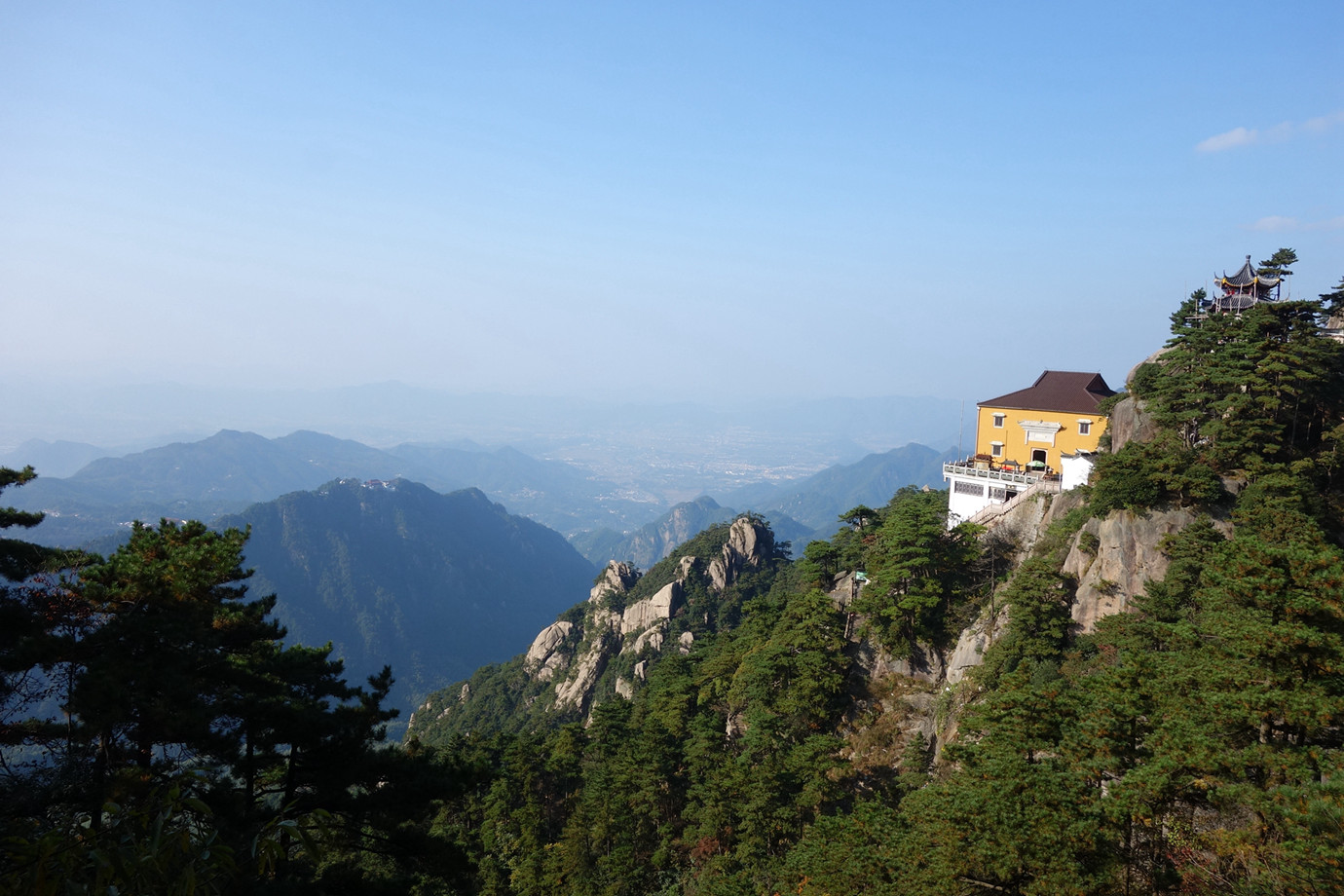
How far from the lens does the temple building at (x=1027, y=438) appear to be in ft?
85.3

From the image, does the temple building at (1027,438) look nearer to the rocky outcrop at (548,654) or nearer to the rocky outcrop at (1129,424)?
the rocky outcrop at (1129,424)

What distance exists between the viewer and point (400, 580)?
165000 millimetres

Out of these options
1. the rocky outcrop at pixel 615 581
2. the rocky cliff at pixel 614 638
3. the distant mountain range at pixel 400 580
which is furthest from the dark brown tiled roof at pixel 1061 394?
the distant mountain range at pixel 400 580

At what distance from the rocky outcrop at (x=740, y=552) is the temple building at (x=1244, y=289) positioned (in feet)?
132

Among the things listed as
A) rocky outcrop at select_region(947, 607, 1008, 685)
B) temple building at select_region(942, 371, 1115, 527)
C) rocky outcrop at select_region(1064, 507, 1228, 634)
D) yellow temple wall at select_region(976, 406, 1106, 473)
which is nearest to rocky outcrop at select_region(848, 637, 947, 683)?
rocky outcrop at select_region(947, 607, 1008, 685)

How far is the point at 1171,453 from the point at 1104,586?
12.8 feet

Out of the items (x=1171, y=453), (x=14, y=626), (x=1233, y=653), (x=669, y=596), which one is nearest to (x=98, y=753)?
(x=14, y=626)

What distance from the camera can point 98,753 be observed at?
31.9 ft

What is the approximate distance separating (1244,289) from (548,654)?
58.2 meters

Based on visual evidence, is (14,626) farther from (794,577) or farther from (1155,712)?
(794,577)

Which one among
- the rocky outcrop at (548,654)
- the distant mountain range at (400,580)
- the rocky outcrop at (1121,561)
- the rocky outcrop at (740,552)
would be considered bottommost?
the distant mountain range at (400,580)

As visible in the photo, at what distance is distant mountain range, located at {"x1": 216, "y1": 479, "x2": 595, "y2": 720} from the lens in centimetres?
13950

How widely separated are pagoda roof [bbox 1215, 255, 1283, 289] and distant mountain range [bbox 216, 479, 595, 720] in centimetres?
11876

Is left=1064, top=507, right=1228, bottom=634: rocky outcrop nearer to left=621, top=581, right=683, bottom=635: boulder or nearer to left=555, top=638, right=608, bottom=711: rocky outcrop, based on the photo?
left=621, top=581, right=683, bottom=635: boulder
